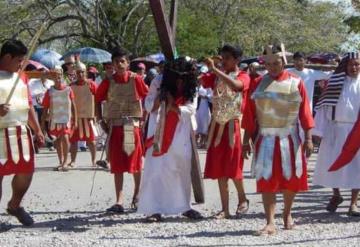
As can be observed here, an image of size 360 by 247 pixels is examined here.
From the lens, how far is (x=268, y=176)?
8070 millimetres

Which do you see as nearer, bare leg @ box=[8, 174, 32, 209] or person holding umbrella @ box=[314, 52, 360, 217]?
bare leg @ box=[8, 174, 32, 209]

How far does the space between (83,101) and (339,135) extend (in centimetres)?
657

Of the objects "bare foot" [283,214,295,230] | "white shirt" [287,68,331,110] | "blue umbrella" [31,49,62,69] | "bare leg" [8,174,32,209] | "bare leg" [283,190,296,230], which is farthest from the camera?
"blue umbrella" [31,49,62,69]

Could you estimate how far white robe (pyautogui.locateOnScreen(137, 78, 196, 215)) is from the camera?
892cm

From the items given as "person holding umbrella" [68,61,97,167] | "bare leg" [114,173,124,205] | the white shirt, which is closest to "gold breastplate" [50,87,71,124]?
"person holding umbrella" [68,61,97,167]

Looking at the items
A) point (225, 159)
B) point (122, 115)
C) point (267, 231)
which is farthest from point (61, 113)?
point (267, 231)

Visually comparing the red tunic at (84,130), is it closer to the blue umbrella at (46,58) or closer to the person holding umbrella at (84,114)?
the person holding umbrella at (84,114)

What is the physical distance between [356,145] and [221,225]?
5.17ft

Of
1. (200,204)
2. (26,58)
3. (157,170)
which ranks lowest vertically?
(200,204)

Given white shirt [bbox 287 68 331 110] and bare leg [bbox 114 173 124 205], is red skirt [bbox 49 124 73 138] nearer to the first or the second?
white shirt [bbox 287 68 331 110]

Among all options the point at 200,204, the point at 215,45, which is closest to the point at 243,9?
the point at 215,45

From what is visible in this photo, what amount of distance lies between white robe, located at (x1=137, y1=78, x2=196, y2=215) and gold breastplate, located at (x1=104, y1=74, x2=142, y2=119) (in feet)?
2.29

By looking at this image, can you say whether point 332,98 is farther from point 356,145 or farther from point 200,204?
point 200,204

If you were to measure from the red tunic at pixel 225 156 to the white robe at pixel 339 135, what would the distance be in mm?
998
